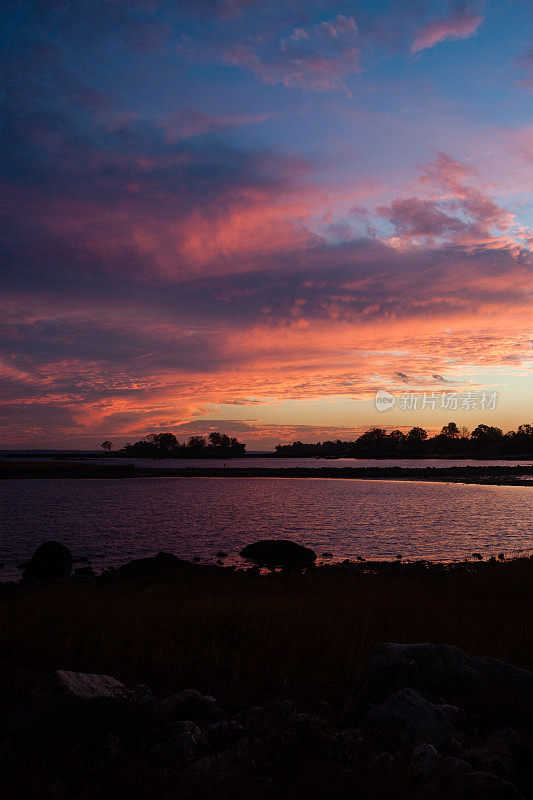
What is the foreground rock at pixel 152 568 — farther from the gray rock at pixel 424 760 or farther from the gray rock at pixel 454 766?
the gray rock at pixel 454 766

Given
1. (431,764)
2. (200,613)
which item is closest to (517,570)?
(200,613)

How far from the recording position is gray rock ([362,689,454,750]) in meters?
6.18

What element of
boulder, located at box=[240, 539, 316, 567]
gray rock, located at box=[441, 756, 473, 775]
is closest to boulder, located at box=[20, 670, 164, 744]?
gray rock, located at box=[441, 756, 473, 775]

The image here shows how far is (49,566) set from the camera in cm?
2702

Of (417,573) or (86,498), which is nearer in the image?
(417,573)

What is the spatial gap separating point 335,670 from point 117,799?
7.07 metres

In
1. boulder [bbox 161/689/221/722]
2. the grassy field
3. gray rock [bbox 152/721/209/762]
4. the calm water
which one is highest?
gray rock [bbox 152/721/209/762]

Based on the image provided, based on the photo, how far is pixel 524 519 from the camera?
189ft

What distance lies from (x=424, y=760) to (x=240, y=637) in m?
7.57

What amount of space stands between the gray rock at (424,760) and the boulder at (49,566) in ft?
76.1

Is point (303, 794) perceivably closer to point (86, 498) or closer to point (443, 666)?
point (443, 666)

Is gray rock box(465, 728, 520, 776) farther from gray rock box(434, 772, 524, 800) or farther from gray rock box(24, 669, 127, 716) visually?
gray rock box(24, 669, 127, 716)

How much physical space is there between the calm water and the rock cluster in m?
24.6

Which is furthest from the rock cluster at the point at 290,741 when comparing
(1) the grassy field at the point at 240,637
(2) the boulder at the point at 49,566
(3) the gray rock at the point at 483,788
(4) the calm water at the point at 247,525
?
(4) the calm water at the point at 247,525
